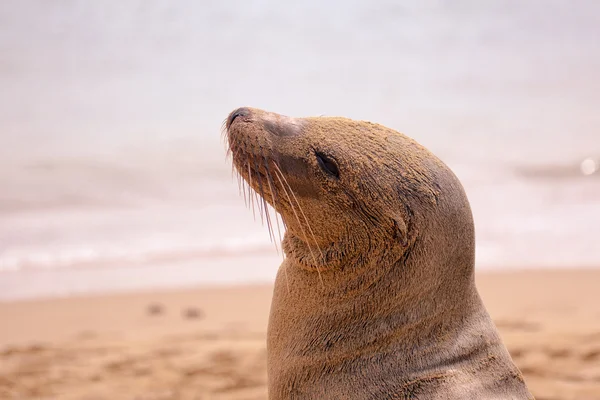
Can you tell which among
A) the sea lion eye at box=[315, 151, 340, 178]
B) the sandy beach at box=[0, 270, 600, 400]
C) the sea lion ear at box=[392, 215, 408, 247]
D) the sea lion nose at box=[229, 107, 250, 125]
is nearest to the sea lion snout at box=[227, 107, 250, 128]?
the sea lion nose at box=[229, 107, 250, 125]

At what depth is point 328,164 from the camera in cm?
175

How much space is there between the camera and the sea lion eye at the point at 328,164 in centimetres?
174

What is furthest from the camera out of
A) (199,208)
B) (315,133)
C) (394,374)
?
(199,208)

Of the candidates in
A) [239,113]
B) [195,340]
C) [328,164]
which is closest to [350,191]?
[328,164]

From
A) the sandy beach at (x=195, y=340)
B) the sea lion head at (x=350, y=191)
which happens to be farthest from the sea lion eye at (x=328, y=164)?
the sandy beach at (x=195, y=340)

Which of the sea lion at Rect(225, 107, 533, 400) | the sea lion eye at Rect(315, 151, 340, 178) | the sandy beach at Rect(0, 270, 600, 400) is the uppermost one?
the sandy beach at Rect(0, 270, 600, 400)

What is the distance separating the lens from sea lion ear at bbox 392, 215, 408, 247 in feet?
5.48

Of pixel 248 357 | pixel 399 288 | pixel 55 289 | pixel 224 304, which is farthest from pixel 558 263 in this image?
pixel 399 288

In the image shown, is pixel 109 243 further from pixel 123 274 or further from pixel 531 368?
pixel 531 368

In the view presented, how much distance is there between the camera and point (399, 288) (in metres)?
1.70

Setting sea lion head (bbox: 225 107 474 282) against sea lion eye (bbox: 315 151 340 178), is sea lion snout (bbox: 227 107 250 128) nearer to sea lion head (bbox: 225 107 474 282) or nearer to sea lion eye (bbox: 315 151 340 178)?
sea lion head (bbox: 225 107 474 282)

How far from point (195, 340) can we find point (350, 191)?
10.2ft

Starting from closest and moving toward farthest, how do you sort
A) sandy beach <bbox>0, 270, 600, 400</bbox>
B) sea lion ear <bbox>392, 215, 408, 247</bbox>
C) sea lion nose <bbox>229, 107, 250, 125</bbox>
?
sea lion ear <bbox>392, 215, 408, 247</bbox> < sea lion nose <bbox>229, 107, 250, 125</bbox> < sandy beach <bbox>0, 270, 600, 400</bbox>

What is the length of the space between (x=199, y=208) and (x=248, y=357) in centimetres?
568
